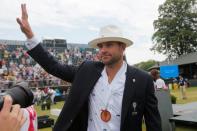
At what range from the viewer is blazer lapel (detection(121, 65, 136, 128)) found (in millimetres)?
3473

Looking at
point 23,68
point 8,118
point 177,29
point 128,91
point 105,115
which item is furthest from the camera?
point 177,29

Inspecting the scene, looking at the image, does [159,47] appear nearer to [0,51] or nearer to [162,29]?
[162,29]

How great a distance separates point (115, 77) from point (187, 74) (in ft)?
146

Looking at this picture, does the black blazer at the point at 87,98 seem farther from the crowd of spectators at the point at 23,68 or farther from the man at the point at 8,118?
the crowd of spectators at the point at 23,68

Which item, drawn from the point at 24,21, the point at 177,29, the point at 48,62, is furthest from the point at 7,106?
the point at 177,29

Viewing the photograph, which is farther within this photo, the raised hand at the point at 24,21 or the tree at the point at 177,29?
the tree at the point at 177,29

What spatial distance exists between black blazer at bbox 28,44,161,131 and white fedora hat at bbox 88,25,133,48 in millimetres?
312

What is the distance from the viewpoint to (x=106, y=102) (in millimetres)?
3521

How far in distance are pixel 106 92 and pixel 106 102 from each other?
0.12 meters

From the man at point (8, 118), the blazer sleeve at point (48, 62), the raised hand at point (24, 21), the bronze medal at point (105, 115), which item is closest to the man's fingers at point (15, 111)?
the man at point (8, 118)

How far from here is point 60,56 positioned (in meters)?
Result: 33.9

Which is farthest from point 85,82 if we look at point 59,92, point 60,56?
point 60,56

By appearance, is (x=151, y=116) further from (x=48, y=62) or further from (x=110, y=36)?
(x=48, y=62)

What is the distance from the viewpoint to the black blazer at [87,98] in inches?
139
